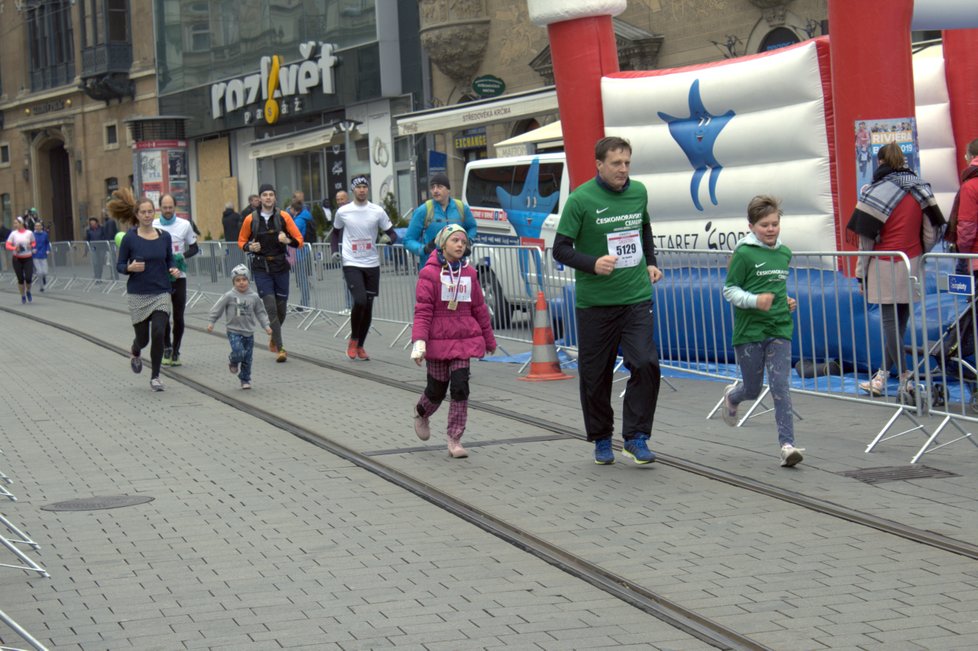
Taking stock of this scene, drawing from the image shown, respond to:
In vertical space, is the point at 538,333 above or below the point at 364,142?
below

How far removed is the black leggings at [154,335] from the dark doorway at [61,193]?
51549 millimetres

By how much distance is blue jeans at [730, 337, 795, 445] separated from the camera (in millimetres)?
8359

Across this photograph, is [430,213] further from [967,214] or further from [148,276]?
[967,214]

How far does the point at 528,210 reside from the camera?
61.4 ft

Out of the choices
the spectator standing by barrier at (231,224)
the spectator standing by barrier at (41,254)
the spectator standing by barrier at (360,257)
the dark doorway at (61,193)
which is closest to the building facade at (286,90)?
the spectator standing by barrier at (231,224)

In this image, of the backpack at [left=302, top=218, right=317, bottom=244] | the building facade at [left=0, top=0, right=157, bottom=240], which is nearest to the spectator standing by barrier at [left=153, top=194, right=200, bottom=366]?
the backpack at [left=302, top=218, right=317, bottom=244]

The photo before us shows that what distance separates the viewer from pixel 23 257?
2911 centimetres

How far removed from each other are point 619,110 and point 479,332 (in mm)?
6257

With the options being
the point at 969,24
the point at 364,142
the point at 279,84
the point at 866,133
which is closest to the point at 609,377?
the point at 866,133

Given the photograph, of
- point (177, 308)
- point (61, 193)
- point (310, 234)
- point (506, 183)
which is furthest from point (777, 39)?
point (61, 193)

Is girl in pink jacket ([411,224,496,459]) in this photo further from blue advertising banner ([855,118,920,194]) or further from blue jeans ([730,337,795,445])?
blue advertising banner ([855,118,920,194])

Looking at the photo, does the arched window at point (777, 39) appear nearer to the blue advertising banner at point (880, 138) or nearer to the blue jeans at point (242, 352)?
the blue advertising banner at point (880, 138)

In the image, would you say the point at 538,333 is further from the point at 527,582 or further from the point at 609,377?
the point at 527,582

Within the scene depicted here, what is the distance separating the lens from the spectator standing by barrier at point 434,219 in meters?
14.3
